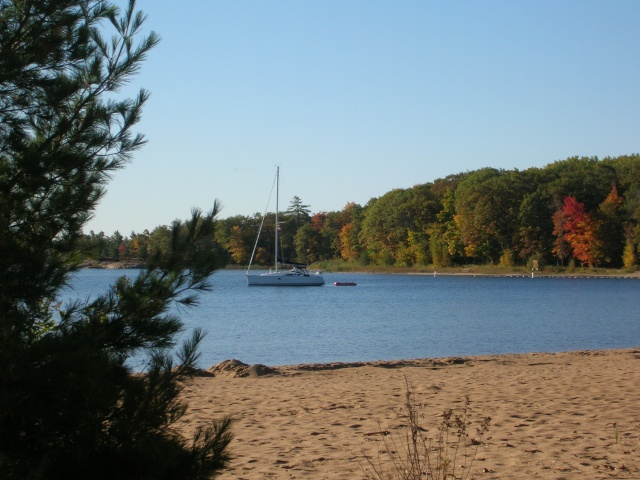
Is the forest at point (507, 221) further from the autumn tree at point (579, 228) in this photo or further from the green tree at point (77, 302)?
the green tree at point (77, 302)

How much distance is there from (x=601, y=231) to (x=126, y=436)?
8502cm

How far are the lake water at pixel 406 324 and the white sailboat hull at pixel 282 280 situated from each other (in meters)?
5.27

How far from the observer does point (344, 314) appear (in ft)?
136

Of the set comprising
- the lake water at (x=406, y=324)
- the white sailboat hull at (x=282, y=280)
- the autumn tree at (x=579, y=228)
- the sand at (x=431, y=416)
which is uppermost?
the autumn tree at (x=579, y=228)

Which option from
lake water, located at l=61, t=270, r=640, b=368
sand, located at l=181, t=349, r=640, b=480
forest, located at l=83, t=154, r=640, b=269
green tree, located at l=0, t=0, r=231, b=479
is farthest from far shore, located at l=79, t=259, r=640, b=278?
green tree, located at l=0, t=0, r=231, b=479

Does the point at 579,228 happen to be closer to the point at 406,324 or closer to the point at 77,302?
the point at 406,324

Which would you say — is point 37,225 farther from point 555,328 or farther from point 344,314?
point 344,314

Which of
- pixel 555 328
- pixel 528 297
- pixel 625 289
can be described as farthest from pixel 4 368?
pixel 625 289

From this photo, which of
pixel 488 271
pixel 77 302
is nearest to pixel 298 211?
pixel 488 271

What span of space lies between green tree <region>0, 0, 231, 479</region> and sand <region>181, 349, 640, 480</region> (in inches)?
124

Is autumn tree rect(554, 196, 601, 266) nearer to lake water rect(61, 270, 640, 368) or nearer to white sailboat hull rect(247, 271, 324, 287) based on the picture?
lake water rect(61, 270, 640, 368)

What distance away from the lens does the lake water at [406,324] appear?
25.3 meters

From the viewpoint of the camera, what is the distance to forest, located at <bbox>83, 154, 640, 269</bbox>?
82.8 m

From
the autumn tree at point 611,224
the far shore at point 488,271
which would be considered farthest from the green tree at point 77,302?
the autumn tree at point 611,224
